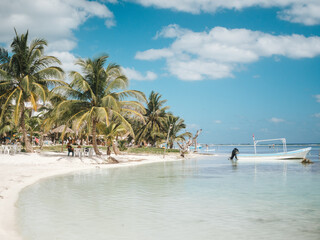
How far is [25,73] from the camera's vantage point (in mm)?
18688

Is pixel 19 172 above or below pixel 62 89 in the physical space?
below

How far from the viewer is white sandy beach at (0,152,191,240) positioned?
5242 millimetres

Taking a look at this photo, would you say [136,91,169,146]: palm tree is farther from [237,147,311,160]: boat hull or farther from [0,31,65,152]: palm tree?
[0,31,65,152]: palm tree

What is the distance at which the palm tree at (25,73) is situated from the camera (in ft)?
58.5

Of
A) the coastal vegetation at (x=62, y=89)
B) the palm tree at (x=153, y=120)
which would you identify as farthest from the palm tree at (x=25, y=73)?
the palm tree at (x=153, y=120)

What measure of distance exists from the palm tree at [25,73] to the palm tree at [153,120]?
1996 centimetres

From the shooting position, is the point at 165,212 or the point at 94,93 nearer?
the point at 165,212

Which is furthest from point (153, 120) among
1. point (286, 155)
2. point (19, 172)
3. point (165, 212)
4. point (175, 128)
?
point (165, 212)

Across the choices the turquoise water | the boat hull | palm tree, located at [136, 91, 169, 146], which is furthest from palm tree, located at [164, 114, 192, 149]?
the turquoise water

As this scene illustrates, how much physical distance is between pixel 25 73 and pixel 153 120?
2195 centimetres

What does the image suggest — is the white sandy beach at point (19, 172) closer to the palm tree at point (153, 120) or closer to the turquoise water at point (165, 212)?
the turquoise water at point (165, 212)

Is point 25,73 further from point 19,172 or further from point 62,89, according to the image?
point 19,172

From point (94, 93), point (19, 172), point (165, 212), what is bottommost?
point (165, 212)

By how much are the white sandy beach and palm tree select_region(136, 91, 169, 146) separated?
1536 centimetres
